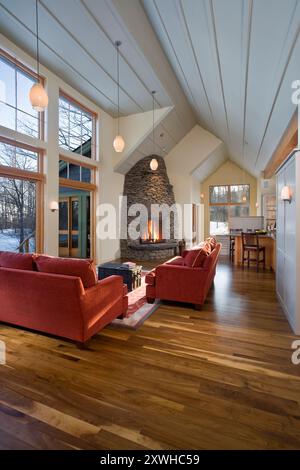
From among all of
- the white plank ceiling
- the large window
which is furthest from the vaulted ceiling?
the large window

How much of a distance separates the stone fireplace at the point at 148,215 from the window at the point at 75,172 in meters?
1.67

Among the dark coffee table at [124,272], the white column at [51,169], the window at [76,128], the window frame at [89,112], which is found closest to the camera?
the dark coffee table at [124,272]

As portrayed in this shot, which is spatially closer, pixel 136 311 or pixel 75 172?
pixel 136 311

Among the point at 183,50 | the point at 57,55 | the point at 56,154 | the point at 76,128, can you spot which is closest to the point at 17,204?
the point at 56,154

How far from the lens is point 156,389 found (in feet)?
6.11

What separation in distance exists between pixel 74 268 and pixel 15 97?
13.5 feet

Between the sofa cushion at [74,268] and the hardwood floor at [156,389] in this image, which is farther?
the sofa cushion at [74,268]

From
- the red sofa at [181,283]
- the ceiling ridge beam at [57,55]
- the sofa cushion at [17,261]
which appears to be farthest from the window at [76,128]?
the red sofa at [181,283]

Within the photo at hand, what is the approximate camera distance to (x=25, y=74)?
473 centimetres

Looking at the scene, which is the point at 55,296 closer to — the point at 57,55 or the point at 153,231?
the point at 57,55

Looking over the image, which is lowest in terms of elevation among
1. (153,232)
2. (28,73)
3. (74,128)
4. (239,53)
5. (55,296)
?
(55,296)

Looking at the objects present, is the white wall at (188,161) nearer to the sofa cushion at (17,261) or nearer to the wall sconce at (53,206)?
the wall sconce at (53,206)

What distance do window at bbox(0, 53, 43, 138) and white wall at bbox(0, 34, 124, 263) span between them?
16cm

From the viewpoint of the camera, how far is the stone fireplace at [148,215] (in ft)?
26.0
